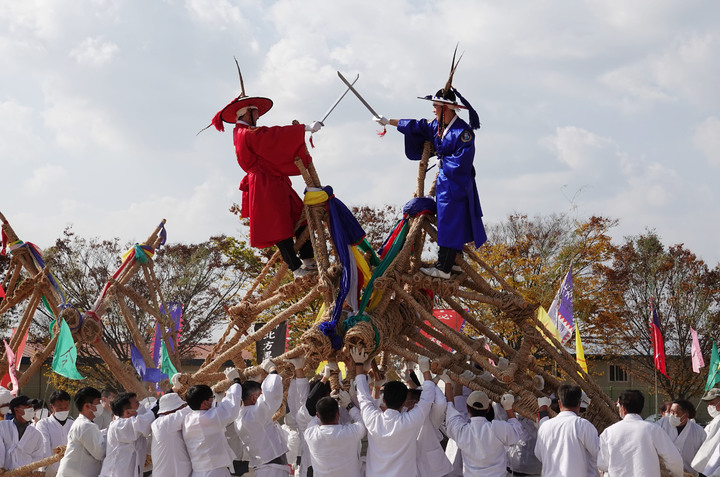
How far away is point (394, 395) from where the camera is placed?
6.43 metres

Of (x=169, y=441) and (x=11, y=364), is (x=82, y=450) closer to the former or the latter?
(x=169, y=441)

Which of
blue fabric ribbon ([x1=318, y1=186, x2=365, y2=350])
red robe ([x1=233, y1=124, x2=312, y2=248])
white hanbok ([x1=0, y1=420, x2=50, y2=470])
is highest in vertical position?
red robe ([x1=233, y1=124, x2=312, y2=248])

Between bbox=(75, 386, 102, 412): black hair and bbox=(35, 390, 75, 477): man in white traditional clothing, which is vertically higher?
bbox=(75, 386, 102, 412): black hair

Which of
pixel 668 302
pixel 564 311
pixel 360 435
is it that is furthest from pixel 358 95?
pixel 668 302

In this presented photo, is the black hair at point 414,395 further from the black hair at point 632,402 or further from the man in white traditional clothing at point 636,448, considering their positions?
the black hair at point 632,402

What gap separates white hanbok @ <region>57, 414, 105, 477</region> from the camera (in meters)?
7.05

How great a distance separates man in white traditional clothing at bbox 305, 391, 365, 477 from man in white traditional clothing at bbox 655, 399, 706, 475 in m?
3.05

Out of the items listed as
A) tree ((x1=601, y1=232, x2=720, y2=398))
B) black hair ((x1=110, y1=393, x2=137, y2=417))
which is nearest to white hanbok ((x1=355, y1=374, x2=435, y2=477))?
black hair ((x1=110, y1=393, x2=137, y2=417))

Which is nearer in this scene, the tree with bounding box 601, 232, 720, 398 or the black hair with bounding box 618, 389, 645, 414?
the black hair with bounding box 618, 389, 645, 414

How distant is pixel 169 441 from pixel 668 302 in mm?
18250

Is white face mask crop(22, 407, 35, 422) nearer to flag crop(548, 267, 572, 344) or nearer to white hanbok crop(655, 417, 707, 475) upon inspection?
white hanbok crop(655, 417, 707, 475)

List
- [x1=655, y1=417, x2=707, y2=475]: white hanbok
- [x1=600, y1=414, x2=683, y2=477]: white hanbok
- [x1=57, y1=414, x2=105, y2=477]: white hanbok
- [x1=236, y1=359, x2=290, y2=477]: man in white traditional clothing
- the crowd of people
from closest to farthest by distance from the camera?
[x1=600, y1=414, x2=683, y2=477]: white hanbok < the crowd of people < [x1=57, y1=414, x2=105, y2=477]: white hanbok < [x1=236, y1=359, x2=290, y2=477]: man in white traditional clothing < [x1=655, y1=417, x2=707, y2=475]: white hanbok

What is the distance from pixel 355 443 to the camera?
6539 mm

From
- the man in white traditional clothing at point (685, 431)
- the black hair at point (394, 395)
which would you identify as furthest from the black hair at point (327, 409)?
the man in white traditional clothing at point (685, 431)
